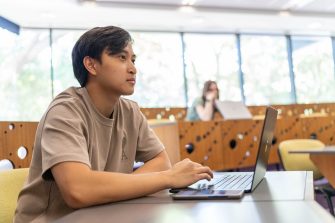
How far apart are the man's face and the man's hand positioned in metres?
0.37

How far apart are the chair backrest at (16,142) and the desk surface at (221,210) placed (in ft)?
5.83

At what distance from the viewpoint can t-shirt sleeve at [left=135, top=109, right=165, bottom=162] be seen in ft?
4.64

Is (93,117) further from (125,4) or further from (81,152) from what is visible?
(125,4)

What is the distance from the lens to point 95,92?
1296 millimetres

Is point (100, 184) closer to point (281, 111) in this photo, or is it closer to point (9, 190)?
point (9, 190)

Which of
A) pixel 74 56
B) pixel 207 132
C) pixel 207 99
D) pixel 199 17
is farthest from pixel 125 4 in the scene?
pixel 74 56

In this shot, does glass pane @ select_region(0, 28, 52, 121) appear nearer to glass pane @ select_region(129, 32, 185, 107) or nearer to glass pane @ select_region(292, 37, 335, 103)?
Result: glass pane @ select_region(129, 32, 185, 107)

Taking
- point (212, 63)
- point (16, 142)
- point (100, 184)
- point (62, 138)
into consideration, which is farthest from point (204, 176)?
point (212, 63)

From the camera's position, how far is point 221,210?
2.43 ft

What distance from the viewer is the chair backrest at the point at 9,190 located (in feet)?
3.64

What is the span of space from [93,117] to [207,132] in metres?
3.03

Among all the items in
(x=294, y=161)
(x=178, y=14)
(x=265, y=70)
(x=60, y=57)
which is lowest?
(x=294, y=161)

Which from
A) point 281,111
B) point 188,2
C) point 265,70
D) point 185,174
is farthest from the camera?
point 265,70

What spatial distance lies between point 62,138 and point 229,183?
19.5 inches
